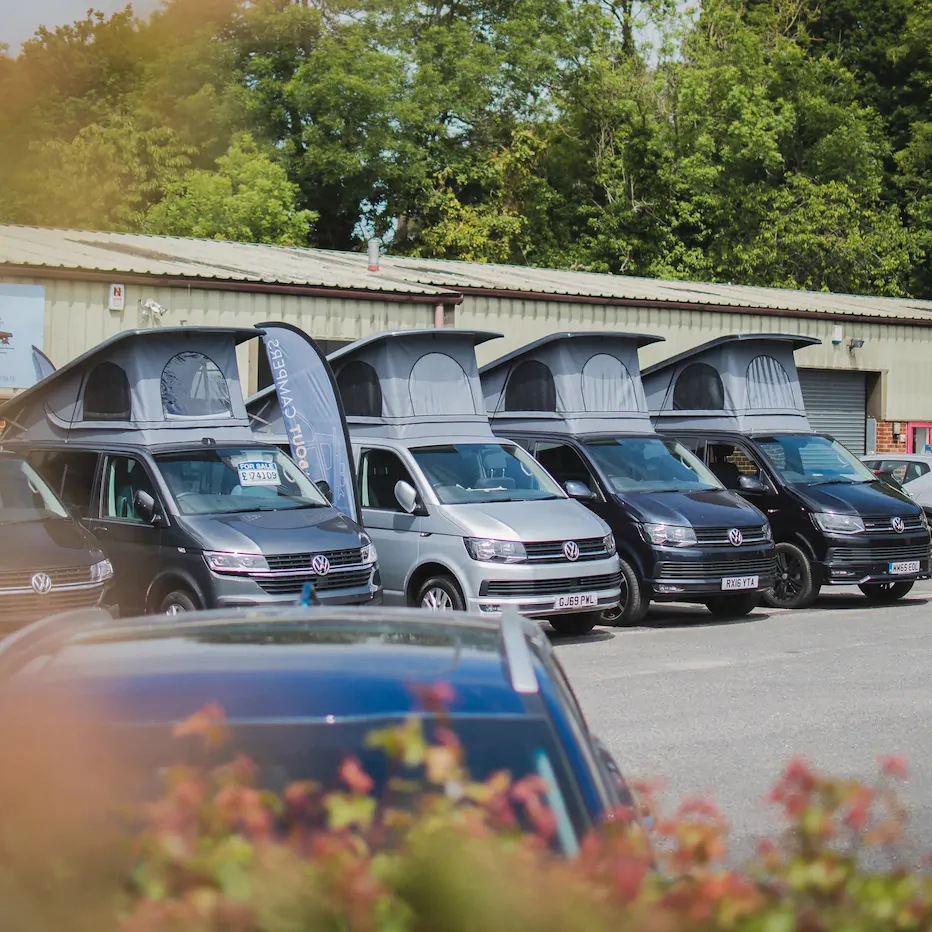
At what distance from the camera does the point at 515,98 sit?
43.4 m

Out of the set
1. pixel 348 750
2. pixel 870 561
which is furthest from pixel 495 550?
pixel 348 750

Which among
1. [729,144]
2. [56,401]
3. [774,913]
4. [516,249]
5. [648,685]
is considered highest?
[729,144]

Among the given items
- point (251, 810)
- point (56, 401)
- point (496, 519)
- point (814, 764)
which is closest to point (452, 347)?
point (496, 519)

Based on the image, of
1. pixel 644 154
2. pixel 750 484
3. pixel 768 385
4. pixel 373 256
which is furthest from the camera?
pixel 644 154

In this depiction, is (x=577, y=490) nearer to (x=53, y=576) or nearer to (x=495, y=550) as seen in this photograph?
(x=495, y=550)

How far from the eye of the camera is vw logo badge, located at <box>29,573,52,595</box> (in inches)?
405

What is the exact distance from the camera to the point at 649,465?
51.6 ft

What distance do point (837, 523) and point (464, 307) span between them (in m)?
9.65

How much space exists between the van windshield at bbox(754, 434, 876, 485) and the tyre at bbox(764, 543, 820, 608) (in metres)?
0.88

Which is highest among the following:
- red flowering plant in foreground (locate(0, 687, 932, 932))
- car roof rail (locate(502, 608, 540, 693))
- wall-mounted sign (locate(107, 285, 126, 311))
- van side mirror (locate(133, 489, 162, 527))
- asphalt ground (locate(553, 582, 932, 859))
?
wall-mounted sign (locate(107, 285, 126, 311))

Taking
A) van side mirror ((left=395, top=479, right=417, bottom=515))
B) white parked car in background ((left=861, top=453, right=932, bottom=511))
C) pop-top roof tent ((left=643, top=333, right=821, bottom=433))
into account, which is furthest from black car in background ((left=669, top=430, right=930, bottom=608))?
van side mirror ((left=395, top=479, right=417, bottom=515))

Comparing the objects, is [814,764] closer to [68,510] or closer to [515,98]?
[68,510]

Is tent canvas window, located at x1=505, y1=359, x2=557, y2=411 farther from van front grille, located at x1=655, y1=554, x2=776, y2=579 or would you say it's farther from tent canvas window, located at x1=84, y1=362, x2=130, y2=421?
tent canvas window, located at x1=84, y1=362, x2=130, y2=421

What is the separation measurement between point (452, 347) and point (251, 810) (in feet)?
44.6
